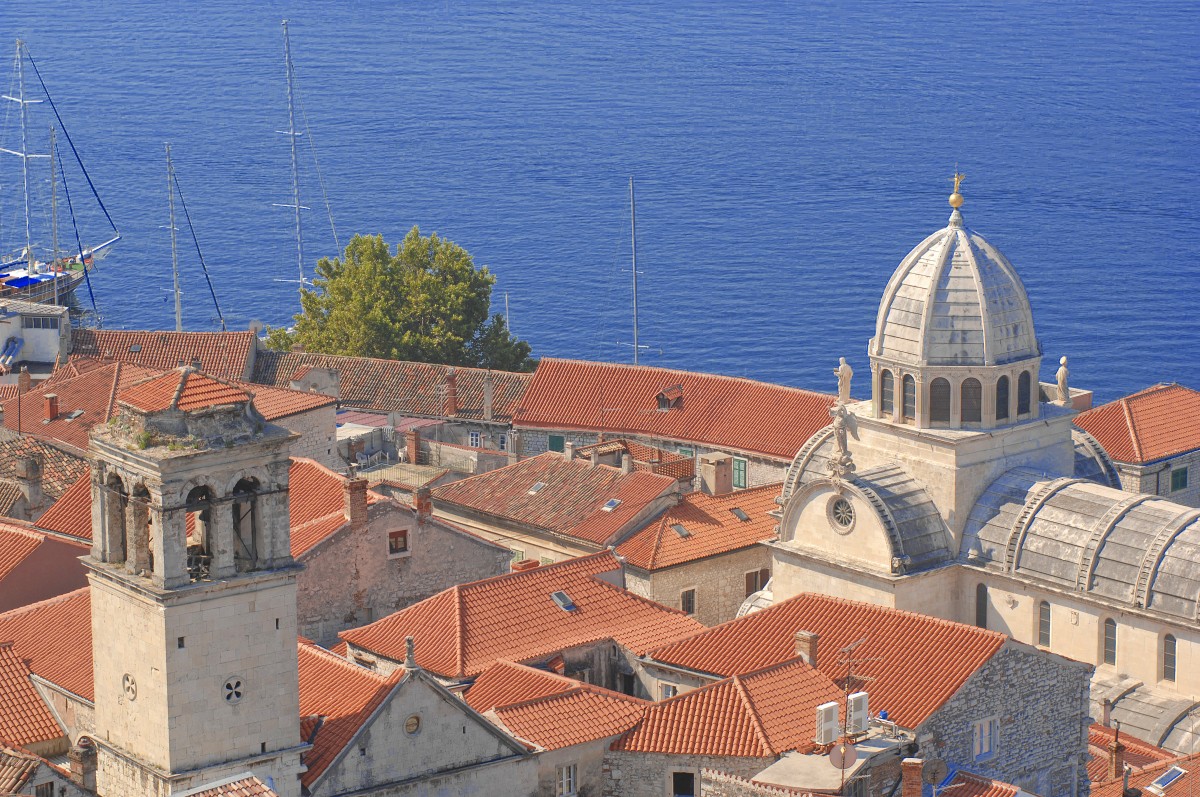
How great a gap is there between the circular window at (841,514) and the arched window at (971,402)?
4106mm

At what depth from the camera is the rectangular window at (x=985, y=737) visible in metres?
54.6

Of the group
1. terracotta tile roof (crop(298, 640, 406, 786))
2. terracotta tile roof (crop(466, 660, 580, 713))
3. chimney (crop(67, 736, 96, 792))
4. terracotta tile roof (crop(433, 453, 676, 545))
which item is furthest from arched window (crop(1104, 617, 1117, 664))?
chimney (crop(67, 736, 96, 792))

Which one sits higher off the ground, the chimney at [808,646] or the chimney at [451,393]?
the chimney at [451,393]

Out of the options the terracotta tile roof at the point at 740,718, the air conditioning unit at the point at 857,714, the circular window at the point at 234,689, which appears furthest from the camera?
the terracotta tile roof at the point at 740,718

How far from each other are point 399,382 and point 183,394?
172ft

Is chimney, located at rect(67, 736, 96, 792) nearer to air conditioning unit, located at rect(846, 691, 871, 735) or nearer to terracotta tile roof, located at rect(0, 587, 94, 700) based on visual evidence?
terracotta tile roof, located at rect(0, 587, 94, 700)

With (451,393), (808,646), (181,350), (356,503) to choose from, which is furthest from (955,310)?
(181,350)

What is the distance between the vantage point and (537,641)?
62.5 metres

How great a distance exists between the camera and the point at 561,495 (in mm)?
79750

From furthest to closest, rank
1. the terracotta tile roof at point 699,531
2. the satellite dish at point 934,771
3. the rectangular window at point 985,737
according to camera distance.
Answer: the terracotta tile roof at point 699,531 → the rectangular window at point 985,737 → the satellite dish at point 934,771

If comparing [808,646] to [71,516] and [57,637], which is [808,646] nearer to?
[57,637]

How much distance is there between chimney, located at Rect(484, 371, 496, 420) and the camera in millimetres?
96750

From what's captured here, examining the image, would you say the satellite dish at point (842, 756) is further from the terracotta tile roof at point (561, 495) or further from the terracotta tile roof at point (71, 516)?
the terracotta tile roof at point (71, 516)

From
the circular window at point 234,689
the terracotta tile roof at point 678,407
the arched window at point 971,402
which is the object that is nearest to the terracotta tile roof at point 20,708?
the circular window at point 234,689
